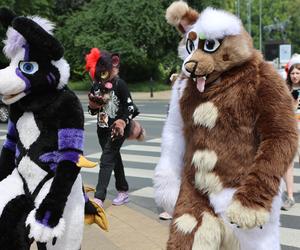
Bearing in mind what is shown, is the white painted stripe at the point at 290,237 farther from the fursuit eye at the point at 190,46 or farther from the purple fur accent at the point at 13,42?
the purple fur accent at the point at 13,42

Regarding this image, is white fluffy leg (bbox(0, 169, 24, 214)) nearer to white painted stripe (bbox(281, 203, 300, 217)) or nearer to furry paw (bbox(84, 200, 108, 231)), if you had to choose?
furry paw (bbox(84, 200, 108, 231))

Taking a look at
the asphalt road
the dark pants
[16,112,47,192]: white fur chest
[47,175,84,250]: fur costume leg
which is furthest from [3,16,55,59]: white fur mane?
the asphalt road

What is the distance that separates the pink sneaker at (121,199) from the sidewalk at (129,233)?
313 millimetres

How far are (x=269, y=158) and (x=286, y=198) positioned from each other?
3.86m

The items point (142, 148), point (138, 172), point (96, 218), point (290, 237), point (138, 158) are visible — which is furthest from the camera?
point (142, 148)

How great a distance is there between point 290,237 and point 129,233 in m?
1.64

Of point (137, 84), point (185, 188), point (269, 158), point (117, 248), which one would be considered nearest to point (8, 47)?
point (185, 188)

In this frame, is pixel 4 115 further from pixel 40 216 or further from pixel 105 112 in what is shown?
pixel 40 216

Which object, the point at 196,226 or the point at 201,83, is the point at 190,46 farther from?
the point at 196,226

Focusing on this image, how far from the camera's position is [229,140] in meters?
2.95

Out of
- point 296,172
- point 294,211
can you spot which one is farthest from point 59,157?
point 296,172

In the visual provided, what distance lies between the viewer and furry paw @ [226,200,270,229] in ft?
8.76

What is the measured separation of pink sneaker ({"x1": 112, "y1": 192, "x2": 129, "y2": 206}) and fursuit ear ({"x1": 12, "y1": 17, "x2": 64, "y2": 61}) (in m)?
3.50

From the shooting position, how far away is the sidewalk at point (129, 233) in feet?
15.8
